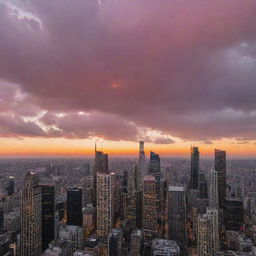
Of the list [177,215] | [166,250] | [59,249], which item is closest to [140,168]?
[177,215]

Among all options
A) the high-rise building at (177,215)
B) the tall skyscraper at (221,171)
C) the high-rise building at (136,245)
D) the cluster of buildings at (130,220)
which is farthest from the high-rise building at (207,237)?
the tall skyscraper at (221,171)

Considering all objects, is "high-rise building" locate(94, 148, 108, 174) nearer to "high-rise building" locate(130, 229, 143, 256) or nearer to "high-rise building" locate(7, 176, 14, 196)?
"high-rise building" locate(7, 176, 14, 196)

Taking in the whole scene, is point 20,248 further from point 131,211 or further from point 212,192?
point 212,192

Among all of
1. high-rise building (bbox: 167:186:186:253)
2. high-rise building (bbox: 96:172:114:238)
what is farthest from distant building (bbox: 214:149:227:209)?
high-rise building (bbox: 96:172:114:238)

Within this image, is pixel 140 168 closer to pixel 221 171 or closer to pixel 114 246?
pixel 221 171

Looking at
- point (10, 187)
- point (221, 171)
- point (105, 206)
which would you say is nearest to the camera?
point (105, 206)

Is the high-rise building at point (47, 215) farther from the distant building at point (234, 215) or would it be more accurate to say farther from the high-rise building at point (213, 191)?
the high-rise building at point (213, 191)
